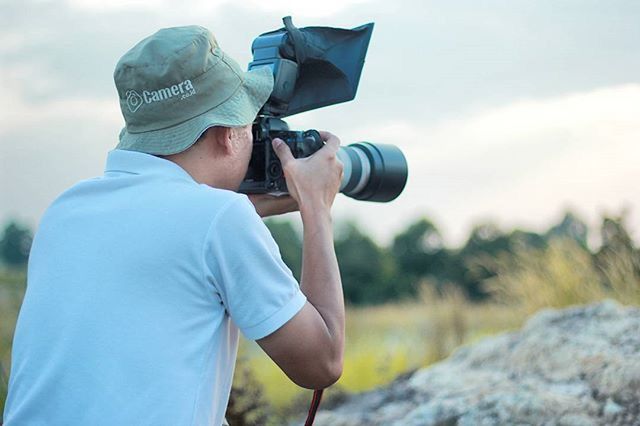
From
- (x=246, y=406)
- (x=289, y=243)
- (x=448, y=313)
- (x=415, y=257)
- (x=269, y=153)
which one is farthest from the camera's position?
(x=415, y=257)

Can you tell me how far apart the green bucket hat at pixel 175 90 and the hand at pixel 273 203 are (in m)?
0.39

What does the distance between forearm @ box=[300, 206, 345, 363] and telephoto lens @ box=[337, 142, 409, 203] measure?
0.49 metres

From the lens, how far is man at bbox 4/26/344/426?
6.40 ft

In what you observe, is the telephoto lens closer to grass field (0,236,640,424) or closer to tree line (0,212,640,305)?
grass field (0,236,640,424)

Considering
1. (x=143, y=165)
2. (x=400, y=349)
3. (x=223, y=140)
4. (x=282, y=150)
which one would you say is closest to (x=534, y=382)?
(x=282, y=150)

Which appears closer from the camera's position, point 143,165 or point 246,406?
point 143,165

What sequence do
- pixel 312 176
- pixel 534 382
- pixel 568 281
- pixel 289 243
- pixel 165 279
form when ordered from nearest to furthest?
pixel 165 279
pixel 312 176
pixel 534 382
pixel 568 281
pixel 289 243

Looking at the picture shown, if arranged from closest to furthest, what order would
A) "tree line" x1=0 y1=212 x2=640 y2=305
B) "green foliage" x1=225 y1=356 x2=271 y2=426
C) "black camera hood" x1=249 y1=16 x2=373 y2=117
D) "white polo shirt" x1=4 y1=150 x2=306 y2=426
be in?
1. "white polo shirt" x1=4 y1=150 x2=306 y2=426
2. "black camera hood" x1=249 y1=16 x2=373 y2=117
3. "green foliage" x1=225 y1=356 x2=271 y2=426
4. "tree line" x1=0 y1=212 x2=640 y2=305

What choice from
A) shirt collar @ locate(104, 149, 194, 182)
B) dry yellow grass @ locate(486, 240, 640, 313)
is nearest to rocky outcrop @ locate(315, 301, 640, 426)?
shirt collar @ locate(104, 149, 194, 182)

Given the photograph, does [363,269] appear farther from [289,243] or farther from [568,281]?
[568,281]

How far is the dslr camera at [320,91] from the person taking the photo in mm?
2514

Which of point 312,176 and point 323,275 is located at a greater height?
point 312,176

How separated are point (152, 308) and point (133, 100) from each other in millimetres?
514

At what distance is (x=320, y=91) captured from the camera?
285 centimetres
